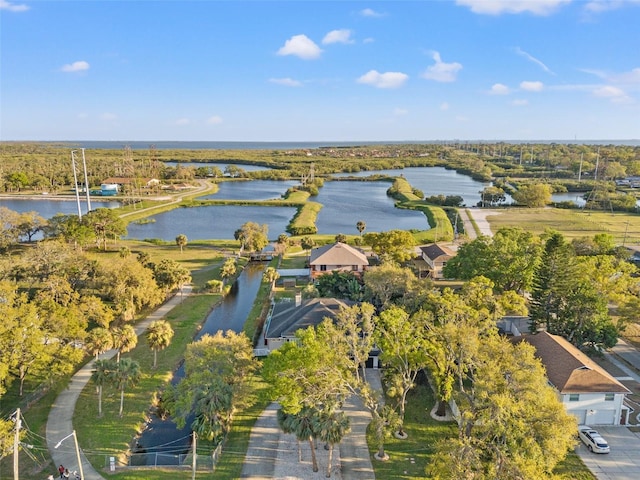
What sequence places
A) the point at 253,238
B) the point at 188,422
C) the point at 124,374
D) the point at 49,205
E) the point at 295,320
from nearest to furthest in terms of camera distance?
the point at 124,374 < the point at 188,422 < the point at 295,320 < the point at 253,238 < the point at 49,205

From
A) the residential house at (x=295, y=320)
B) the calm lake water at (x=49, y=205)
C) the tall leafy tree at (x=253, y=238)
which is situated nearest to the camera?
the residential house at (x=295, y=320)

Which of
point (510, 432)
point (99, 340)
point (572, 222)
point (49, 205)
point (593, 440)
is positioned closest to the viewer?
point (510, 432)

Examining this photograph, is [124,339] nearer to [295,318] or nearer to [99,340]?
[99,340]

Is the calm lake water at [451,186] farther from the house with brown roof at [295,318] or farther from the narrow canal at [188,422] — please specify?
the house with brown roof at [295,318]

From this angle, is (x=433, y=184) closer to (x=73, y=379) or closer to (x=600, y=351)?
(x=600, y=351)

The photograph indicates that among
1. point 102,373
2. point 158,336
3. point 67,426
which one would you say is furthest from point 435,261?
point 67,426

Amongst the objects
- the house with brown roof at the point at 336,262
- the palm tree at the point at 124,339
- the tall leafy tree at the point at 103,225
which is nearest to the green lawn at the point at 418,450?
the palm tree at the point at 124,339
